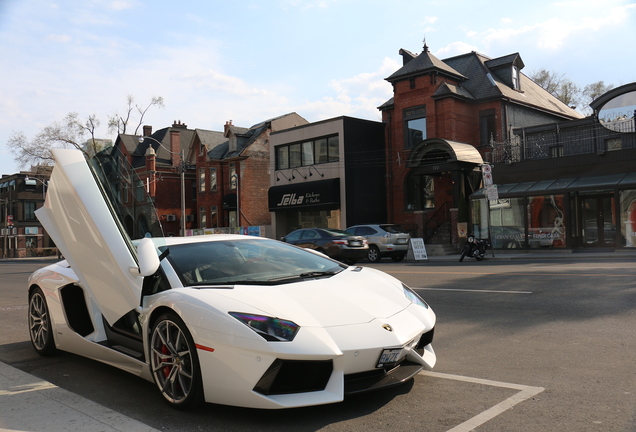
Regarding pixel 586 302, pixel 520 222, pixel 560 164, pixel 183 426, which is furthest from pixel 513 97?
pixel 183 426

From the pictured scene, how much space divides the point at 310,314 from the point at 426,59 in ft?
96.9

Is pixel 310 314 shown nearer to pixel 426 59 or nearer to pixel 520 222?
pixel 520 222

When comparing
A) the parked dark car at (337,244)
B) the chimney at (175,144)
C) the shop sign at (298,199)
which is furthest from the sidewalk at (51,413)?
the chimney at (175,144)

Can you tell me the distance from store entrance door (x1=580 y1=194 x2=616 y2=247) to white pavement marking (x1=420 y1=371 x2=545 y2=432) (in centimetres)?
2083

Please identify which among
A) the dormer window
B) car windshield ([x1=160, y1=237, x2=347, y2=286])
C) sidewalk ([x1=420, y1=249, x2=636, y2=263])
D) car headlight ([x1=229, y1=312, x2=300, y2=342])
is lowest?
sidewalk ([x1=420, y1=249, x2=636, y2=263])

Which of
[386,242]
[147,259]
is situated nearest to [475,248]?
[386,242]

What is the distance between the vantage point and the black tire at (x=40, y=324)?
5.79 metres

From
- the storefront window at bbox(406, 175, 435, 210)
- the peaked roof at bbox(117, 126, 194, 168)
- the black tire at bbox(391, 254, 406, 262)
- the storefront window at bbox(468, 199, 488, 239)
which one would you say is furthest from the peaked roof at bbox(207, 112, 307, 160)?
the black tire at bbox(391, 254, 406, 262)

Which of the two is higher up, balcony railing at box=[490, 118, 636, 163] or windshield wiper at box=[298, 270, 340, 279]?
balcony railing at box=[490, 118, 636, 163]

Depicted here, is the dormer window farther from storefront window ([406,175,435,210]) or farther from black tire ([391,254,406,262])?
black tire ([391,254,406,262])

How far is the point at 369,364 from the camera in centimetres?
364

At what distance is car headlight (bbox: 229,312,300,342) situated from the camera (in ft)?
11.5

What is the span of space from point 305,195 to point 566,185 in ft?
52.4

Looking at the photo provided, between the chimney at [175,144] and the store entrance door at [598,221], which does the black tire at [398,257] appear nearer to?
the store entrance door at [598,221]
